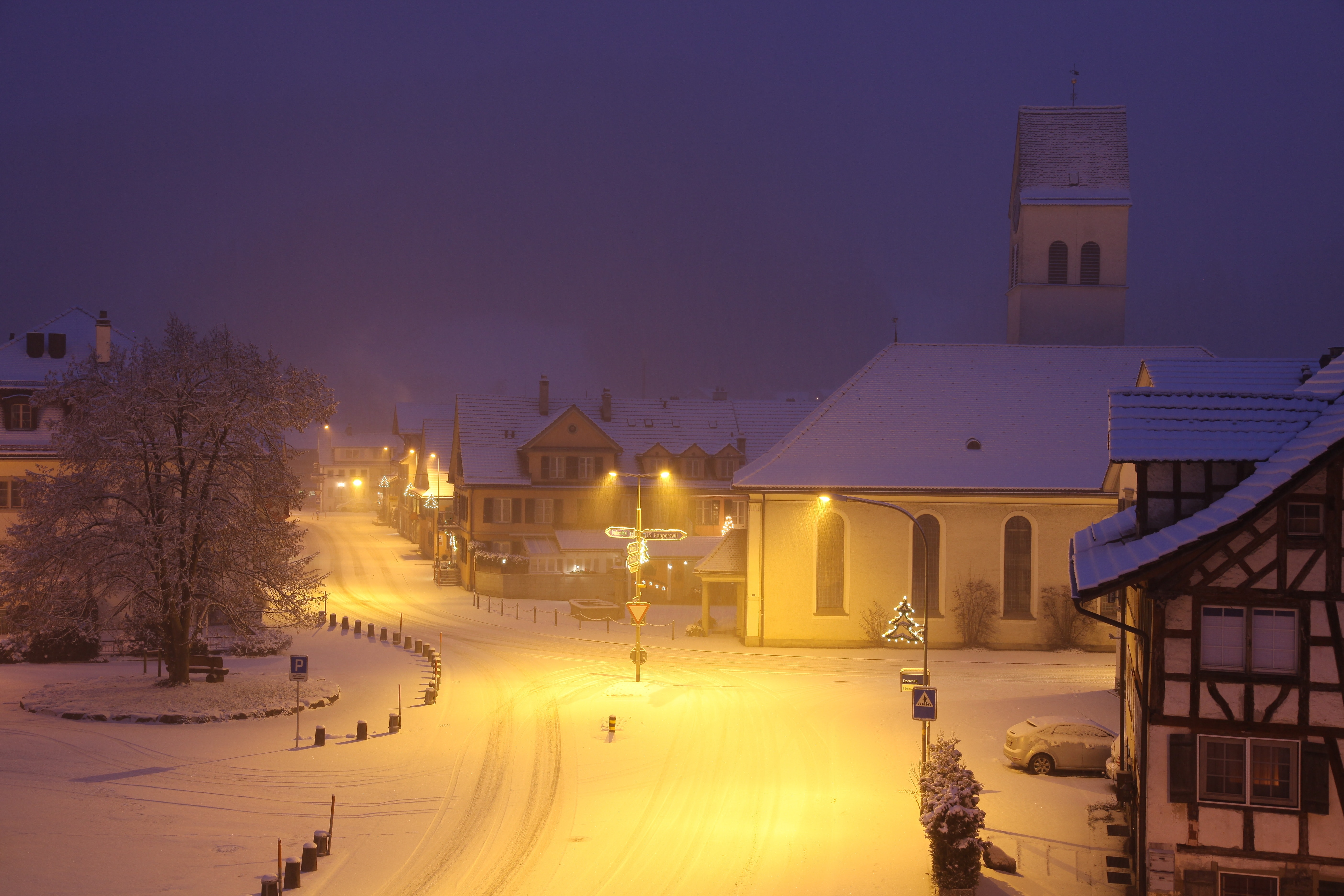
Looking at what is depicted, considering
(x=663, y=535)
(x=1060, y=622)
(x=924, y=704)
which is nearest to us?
(x=924, y=704)

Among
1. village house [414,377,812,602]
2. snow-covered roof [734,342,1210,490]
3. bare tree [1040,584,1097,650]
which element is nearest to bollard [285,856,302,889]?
snow-covered roof [734,342,1210,490]

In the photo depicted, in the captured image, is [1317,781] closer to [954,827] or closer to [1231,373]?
[954,827]

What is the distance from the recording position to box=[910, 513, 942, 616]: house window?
42.4 m

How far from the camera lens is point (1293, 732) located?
1614 centimetres

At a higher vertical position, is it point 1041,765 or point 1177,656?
point 1177,656

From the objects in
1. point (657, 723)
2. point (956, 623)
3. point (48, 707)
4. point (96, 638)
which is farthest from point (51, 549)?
point (956, 623)

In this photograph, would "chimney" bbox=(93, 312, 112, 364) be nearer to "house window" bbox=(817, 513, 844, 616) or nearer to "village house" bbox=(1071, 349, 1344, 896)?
"house window" bbox=(817, 513, 844, 616)

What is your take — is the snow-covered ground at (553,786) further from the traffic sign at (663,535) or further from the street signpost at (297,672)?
the traffic sign at (663,535)

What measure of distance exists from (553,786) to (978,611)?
2470cm

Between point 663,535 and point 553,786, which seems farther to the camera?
point 663,535

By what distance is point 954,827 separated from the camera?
667 inches

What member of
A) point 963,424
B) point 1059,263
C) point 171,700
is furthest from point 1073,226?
point 171,700

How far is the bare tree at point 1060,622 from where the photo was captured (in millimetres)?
42219

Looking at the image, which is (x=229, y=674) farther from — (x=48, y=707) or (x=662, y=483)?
(x=662, y=483)
